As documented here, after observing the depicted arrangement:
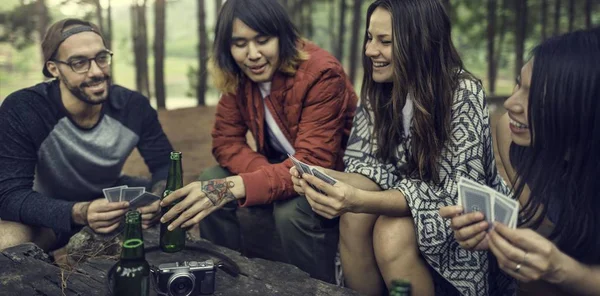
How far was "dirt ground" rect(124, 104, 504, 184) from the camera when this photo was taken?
792 cm

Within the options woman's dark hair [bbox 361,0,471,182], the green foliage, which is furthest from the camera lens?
the green foliage

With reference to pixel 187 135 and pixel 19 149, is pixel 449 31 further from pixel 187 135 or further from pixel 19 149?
pixel 187 135

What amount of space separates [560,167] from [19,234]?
114 inches

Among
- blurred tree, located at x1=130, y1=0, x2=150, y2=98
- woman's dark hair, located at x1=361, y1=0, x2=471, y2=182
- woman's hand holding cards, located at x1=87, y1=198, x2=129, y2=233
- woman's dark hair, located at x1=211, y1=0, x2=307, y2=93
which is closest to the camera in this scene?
woman's dark hair, located at x1=361, y1=0, x2=471, y2=182

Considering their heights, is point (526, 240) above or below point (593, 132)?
below

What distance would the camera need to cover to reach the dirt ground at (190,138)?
7922 millimetres

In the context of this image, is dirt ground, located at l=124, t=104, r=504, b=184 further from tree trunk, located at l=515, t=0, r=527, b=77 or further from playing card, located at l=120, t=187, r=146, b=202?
playing card, located at l=120, t=187, r=146, b=202

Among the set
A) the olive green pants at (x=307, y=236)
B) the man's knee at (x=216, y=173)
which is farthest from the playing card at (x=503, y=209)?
the man's knee at (x=216, y=173)

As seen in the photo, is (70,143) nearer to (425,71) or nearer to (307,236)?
(307,236)

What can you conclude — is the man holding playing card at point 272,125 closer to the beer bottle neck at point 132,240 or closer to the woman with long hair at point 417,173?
the woman with long hair at point 417,173

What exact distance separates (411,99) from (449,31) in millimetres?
404

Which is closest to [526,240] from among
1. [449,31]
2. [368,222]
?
[368,222]

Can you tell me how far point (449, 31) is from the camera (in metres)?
3.10

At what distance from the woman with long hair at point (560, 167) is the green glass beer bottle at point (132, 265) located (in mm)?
1221
